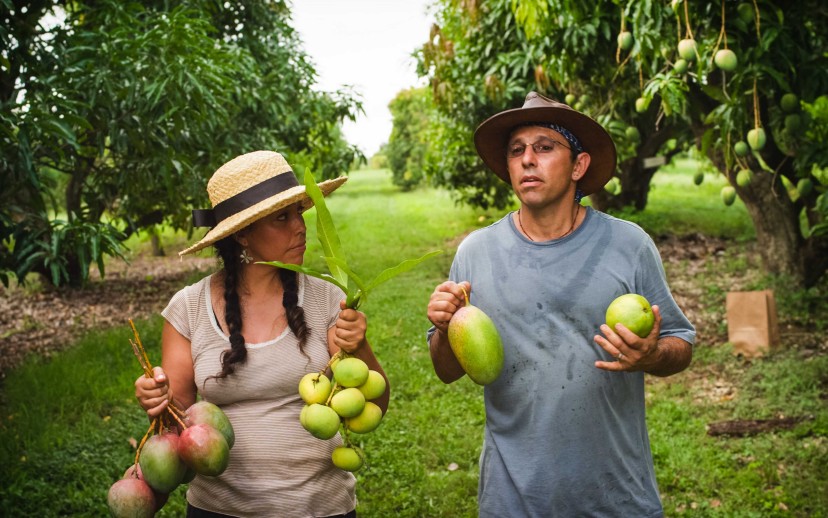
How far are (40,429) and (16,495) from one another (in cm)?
96

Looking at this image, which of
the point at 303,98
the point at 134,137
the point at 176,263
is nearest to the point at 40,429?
the point at 134,137

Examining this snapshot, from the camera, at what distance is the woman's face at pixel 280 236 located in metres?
2.23

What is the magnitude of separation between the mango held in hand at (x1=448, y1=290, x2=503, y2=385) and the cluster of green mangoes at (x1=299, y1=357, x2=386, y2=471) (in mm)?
235

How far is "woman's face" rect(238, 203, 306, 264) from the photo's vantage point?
2232 mm

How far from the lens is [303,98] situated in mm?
12023

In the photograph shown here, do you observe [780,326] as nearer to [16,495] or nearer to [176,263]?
[16,495]

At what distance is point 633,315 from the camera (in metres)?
1.88

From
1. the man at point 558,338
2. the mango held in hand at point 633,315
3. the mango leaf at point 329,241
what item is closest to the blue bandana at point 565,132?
the man at point 558,338

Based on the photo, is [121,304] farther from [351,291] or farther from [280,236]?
[351,291]

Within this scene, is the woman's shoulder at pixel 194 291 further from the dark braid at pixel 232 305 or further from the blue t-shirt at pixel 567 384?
the blue t-shirt at pixel 567 384

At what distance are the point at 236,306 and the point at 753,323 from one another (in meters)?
5.01

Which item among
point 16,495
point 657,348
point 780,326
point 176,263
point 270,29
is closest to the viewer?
point 657,348

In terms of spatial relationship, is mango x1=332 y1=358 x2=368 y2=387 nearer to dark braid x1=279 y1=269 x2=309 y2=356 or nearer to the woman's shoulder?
dark braid x1=279 y1=269 x2=309 y2=356

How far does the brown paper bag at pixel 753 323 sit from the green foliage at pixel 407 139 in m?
32.4
